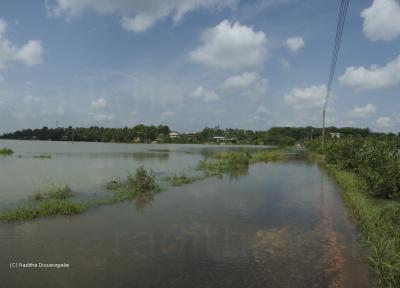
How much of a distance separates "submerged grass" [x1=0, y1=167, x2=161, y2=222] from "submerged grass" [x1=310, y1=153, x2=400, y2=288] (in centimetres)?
771

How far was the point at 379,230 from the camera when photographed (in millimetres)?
7852

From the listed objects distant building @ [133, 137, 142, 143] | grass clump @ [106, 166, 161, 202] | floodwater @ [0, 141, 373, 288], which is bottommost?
floodwater @ [0, 141, 373, 288]

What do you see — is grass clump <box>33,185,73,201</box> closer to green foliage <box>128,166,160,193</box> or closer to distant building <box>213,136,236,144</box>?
green foliage <box>128,166,160,193</box>

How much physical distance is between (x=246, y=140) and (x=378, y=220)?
13342cm

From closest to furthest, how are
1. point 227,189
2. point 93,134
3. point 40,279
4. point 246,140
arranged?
point 40,279, point 227,189, point 93,134, point 246,140

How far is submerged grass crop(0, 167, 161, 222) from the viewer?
996 centimetres

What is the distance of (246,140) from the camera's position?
14100 cm

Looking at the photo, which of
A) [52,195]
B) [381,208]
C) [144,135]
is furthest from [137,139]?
[381,208]

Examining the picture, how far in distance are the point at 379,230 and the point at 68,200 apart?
33.9ft

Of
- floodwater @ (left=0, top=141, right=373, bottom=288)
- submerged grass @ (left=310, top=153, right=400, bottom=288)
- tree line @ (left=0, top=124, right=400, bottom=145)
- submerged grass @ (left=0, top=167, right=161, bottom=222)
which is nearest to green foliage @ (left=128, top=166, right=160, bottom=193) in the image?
submerged grass @ (left=0, top=167, right=161, bottom=222)

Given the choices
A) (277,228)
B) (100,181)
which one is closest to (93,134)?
(100,181)

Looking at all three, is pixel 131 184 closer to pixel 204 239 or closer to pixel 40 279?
pixel 204 239

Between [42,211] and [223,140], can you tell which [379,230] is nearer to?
[42,211]

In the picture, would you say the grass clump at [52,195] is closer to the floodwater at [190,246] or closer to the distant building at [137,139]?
the floodwater at [190,246]
